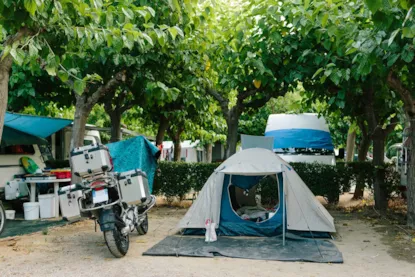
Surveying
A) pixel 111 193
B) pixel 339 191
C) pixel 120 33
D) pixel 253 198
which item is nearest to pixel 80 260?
pixel 111 193

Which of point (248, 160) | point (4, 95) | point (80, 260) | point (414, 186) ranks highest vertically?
point (4, 95)

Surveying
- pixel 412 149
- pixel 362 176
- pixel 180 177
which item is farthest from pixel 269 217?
pixel 362 176

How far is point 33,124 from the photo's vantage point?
947 cm

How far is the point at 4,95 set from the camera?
5234mm

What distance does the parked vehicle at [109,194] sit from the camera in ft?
19.0

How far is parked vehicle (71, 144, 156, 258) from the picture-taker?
579 centimetres

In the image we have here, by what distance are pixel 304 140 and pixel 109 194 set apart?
24.1 ft

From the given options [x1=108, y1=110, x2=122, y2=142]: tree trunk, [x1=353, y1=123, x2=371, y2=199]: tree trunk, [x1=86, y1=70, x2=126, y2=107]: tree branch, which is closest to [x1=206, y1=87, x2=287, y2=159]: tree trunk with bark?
[x1=108, y1=110, x2=122, y2=142]: tree trunk

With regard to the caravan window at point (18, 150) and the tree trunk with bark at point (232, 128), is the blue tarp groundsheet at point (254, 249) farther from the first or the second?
the caravan window at point (18, 150)

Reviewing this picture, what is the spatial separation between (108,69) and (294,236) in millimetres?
4486

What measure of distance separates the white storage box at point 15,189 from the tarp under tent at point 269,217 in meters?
3.39

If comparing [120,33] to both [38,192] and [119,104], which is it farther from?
[119,104]

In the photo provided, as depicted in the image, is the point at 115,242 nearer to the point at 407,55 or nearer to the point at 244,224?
the point at 244,224

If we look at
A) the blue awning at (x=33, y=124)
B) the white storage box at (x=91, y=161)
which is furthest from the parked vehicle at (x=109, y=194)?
the blue awning at (x=33, y=124)
